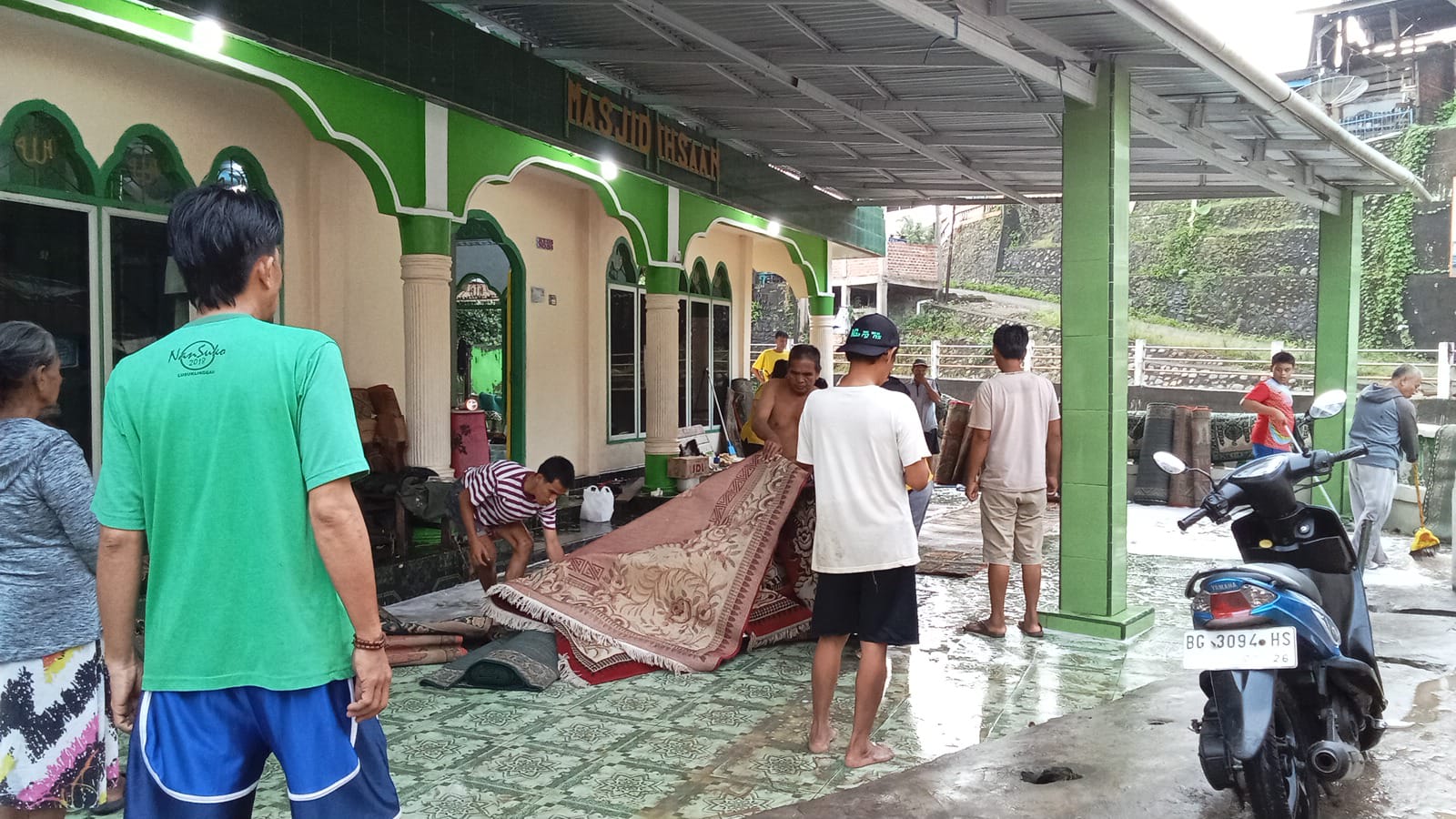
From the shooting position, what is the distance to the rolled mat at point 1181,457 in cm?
1239

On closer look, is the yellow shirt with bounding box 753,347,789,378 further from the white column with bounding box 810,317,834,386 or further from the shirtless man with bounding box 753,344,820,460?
the shirtless man with bounding box 753,344,820,460

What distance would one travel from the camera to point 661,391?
1167cm

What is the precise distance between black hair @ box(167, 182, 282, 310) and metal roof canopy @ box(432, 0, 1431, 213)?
3.89m

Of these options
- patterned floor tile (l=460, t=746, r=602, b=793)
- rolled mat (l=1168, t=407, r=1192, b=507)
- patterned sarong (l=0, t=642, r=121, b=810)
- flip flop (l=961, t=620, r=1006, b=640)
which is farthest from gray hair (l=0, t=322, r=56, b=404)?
rolled mat (l=1168, t=407, r=1192, b=507)

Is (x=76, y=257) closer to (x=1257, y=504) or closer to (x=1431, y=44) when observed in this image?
(x=1257, y=504)

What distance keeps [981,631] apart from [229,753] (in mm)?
5040

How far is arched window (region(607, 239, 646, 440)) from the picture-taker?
1334cm

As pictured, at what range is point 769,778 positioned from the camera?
4223 millimetres

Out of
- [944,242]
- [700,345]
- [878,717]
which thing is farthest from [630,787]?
[944,242]

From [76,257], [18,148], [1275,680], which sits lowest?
[1275,680]

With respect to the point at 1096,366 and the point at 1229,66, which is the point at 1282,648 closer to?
the point at 1096,366

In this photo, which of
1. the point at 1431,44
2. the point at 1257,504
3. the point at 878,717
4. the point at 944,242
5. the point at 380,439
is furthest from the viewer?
the point at 944,242

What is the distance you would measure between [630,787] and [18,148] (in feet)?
17.4

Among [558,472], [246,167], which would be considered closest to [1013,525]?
[558,472]
